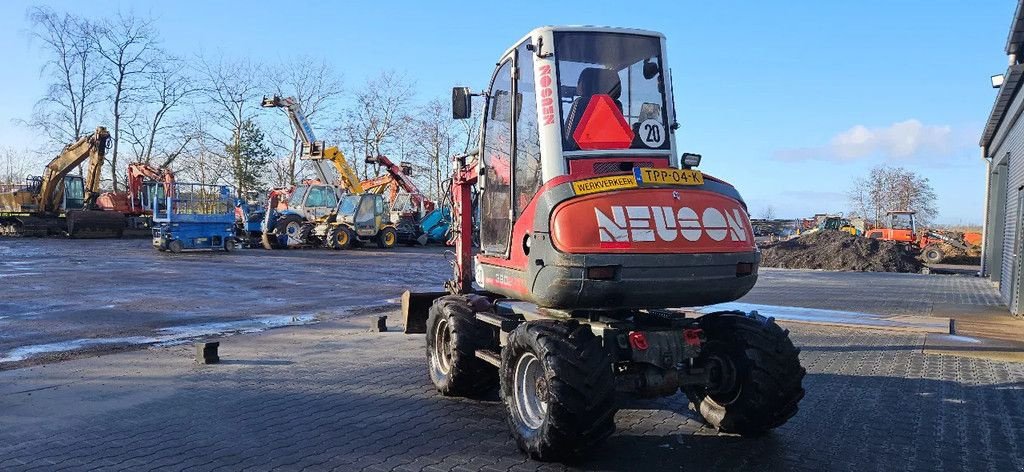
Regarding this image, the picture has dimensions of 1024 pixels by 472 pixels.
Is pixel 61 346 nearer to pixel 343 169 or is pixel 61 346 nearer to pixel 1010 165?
pixel 1010 165

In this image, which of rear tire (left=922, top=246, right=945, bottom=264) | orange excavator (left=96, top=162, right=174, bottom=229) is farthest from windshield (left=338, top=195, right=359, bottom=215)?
rear tire (left=922, top=246, right=945, bottom=264)

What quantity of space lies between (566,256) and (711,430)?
1945mm

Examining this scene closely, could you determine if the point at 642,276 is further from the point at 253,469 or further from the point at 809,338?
the point at 809,338

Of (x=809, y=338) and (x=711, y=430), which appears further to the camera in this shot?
(x=809, y=338)

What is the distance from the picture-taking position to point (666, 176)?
16.2 feet

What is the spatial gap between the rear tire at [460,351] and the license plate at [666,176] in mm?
2137

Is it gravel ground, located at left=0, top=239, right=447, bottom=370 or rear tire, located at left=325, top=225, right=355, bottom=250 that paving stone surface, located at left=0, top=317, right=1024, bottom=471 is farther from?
rear tire, located at left=325, top=225, right=355, bottom=250

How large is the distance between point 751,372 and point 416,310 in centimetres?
402

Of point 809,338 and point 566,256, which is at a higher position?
point 566,256

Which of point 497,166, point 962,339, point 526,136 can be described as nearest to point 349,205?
point 962,339

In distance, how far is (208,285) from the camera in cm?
1542

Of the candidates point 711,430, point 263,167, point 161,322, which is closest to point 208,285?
point 161,322

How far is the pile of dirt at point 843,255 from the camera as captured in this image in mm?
26672

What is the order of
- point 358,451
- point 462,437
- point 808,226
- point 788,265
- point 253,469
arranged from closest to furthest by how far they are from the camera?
point 253,469
point 358,451
point 462,437
point 788,265
point 808,226
